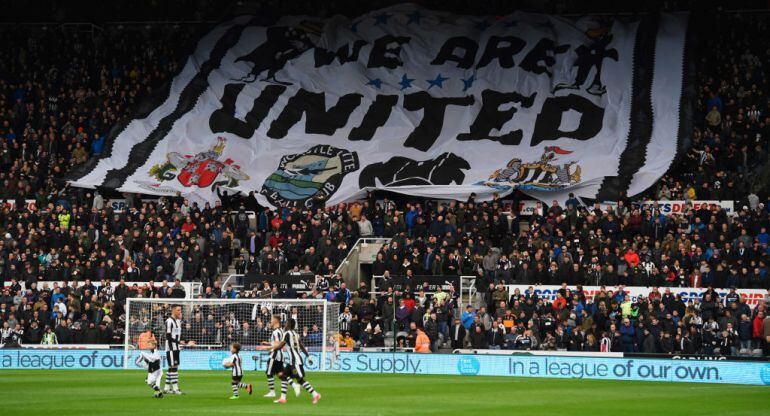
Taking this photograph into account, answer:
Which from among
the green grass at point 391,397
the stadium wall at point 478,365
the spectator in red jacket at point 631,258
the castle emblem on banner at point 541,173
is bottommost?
the green grass at point 391,397

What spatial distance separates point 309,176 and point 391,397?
941 inches

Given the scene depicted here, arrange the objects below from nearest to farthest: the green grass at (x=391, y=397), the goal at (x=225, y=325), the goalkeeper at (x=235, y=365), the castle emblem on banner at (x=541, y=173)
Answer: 1. the green grass at (x=391, y=397)
2. the goalkeeper at (x=235, y=365)
3. the goal at (x=225, y=325)
4. the castle emblem on banner at (x=541, y=173)

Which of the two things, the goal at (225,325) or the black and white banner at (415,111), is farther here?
the black and white banner at (415,111)

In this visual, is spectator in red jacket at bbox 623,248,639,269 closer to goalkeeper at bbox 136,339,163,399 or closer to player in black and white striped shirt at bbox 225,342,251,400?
player in black and white striped shirt at bbox 225,342,251,400

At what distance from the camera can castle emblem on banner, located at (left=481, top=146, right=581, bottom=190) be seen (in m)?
46.1

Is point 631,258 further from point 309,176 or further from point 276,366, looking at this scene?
point 276,366

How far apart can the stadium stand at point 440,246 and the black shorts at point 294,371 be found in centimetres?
1349

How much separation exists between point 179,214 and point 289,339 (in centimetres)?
2323

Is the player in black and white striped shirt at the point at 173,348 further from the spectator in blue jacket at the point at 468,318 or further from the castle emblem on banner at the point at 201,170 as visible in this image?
the castle emblem on banner at the point at 201,170

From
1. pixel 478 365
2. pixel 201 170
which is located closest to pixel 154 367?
pixel 478 365

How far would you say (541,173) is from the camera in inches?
1845

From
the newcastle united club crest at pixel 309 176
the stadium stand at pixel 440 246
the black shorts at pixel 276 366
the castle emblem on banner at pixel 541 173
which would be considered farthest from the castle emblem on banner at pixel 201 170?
the black shorts at pixel 276 366

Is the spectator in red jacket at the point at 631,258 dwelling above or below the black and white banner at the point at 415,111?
below

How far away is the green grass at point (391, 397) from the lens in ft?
76.1
